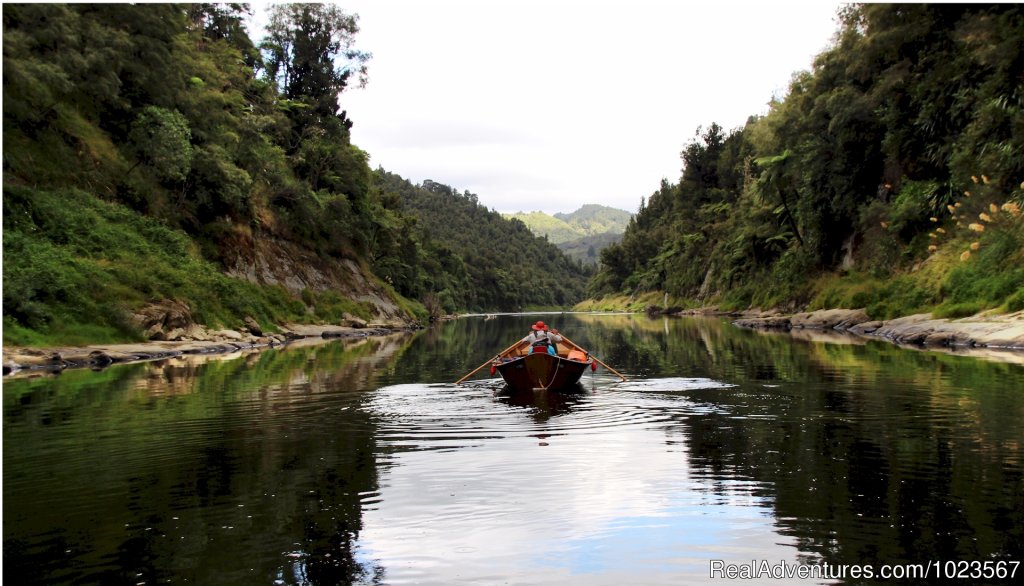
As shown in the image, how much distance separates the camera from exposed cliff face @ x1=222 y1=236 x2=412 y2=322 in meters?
51.5

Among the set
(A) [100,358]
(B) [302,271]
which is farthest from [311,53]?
(A) [100,358]

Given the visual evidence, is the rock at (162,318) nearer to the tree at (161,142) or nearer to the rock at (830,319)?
the tree at (161,142)

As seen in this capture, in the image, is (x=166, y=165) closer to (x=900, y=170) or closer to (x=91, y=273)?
(x=91, y=273)

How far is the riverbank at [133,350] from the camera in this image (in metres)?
25.5

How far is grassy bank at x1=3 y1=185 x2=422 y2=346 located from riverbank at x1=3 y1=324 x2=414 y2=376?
797 mm

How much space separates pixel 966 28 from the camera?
3728 centimetres

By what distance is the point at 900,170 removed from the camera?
47594mm

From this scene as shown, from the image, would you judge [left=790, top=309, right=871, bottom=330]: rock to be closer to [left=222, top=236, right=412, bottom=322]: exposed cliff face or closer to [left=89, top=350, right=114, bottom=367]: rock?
[left=222, top=236, right=412, bottom=322]: exposed cliff face

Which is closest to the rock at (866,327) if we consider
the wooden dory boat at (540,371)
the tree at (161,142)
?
the wooden dory boat at (540,371)

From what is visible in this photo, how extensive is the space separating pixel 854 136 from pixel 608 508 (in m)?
47.9

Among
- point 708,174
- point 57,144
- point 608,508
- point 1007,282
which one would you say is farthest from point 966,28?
point 708,174

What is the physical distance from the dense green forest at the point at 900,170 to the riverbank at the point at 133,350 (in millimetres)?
34523

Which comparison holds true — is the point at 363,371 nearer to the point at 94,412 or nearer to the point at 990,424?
the point at 94,412

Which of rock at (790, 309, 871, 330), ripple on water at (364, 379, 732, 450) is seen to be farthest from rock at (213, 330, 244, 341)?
rock at (790, 309, 871, 330)
